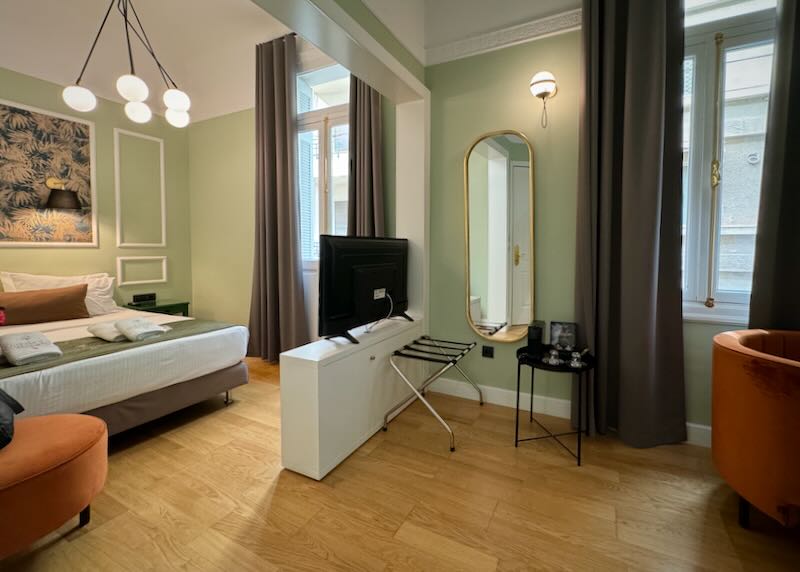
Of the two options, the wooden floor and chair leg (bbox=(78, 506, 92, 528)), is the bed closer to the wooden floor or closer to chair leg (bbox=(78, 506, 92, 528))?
the wooden floor

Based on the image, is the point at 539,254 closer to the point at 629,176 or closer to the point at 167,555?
the point at 629,176

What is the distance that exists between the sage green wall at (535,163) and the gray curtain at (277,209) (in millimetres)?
1459

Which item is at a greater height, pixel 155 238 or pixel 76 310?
pixel 155 238

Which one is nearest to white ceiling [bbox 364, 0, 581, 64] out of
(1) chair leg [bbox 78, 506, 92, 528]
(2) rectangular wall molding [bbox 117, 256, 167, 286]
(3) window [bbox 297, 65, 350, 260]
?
(3) window [bbox 297, 65, 350, 260]

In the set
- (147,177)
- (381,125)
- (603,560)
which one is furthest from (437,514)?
(147,177)

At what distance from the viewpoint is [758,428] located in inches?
58.5

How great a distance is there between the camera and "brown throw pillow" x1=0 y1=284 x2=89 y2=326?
9.80ft

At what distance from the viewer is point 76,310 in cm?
325

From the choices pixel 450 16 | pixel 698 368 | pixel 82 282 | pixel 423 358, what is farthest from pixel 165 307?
pixel 698 368

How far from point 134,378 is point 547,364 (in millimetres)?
2415

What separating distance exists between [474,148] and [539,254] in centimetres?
94

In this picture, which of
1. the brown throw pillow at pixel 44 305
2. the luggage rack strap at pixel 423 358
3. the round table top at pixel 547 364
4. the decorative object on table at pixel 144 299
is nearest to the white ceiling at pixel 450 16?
the luggage rack strap at pixel 423 358

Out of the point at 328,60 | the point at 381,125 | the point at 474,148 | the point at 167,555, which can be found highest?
the point at 328,60

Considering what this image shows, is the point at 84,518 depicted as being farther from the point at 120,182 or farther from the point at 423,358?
the point at 120,182
